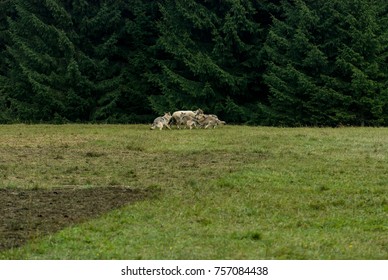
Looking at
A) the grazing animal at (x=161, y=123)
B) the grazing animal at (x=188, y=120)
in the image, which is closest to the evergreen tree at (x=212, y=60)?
the grazing animal at (x=188, y=120)

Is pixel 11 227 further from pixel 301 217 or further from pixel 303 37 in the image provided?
pixel 303 37

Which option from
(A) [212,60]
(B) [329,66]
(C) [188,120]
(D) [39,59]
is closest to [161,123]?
(C) [188,120]

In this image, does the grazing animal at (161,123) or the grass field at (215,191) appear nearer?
the grass field at (215,191)

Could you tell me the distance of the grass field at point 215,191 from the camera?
8227 mm

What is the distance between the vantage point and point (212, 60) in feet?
121

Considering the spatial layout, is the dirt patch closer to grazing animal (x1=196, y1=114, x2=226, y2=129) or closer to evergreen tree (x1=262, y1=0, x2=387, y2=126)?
Result: grazing animal (x1=196, y1=114, x2=226, y2=129)

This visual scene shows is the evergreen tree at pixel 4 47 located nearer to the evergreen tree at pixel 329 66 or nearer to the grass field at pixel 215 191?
the evergreen tree at pixel 329 66

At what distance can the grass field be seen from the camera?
27.0ft

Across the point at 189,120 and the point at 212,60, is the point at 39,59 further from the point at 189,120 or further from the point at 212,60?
the point at 189,120

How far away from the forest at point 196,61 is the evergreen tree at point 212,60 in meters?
0.06

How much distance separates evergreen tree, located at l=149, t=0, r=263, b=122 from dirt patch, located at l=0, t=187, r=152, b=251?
78.7 ft

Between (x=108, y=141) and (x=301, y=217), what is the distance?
40.0ft

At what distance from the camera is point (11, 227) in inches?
363
